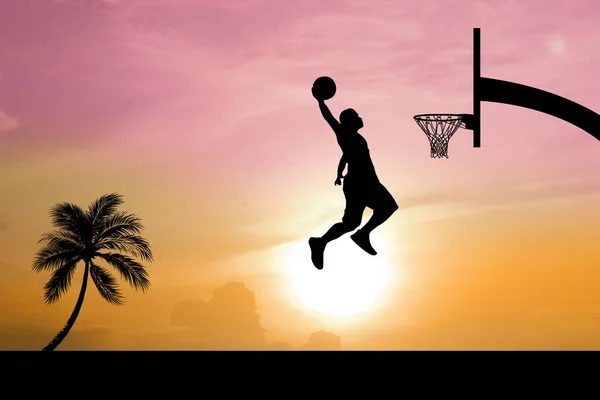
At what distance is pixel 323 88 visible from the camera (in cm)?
1597

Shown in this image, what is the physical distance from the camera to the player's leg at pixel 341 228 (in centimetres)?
1578

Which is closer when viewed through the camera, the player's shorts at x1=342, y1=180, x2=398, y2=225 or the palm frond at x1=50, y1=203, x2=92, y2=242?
the player's shorts at x1=342, y1=180, x2=398, y2=225

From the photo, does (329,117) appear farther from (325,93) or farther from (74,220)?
(74,220)

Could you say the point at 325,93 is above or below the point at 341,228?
above

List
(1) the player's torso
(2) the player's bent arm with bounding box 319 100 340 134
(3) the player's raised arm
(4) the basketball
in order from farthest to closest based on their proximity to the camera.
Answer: (4) the basketball
(3) the player's raised arm
(2) the player's bent arm with bounding box 319 100 340 134
(1) the player's torso

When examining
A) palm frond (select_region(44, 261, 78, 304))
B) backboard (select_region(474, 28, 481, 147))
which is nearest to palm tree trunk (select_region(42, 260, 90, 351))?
palm frond (select_region(44, 261, 78, 304))

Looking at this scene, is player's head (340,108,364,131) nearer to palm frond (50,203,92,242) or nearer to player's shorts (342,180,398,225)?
player's shorts (342,180,398,225)

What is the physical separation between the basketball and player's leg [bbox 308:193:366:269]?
5.92 feet

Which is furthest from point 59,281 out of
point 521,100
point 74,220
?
point 521,100

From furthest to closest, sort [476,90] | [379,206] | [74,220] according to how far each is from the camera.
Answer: [74,220]
[476,90]
[379,206]

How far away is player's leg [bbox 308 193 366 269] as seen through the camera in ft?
51.8

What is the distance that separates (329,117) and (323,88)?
0.54 metres
